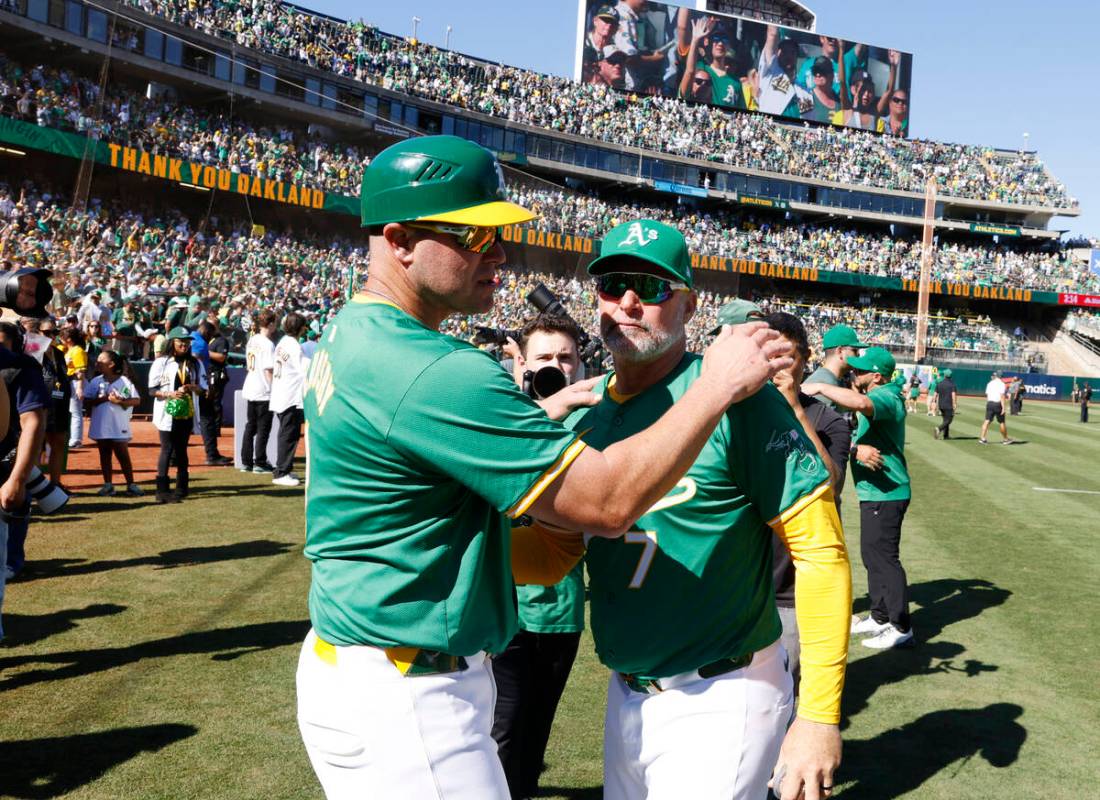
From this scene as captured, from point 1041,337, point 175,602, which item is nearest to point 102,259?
point 175,602

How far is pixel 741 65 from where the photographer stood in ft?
214

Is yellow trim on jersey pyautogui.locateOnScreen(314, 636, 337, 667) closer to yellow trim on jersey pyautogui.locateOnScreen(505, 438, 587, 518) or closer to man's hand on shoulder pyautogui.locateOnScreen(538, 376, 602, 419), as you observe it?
yellow trim on jersey pyautogui.locateOnScreen(505, 438, 587, 518)

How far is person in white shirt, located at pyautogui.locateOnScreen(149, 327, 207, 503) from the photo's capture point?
11195 mm

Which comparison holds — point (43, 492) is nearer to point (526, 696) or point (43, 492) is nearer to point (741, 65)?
point (526, 696)

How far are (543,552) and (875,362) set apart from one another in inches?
242

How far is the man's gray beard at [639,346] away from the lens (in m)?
2.75

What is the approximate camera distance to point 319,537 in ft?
6.96

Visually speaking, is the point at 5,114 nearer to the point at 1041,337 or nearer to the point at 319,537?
the point at 319,537

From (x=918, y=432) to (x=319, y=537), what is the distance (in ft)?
94.1

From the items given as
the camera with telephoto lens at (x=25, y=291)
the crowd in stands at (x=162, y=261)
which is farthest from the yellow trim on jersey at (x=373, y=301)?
the crowd in stands at (x=162, y=261)

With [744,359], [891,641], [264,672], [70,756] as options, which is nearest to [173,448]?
[264,672]

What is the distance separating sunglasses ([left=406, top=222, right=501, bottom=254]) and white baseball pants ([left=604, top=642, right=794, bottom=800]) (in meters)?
1.34

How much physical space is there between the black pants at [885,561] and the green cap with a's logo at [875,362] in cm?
114

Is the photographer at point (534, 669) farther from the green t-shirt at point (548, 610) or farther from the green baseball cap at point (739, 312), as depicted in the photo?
the green baseball cap at point (739, 312)
